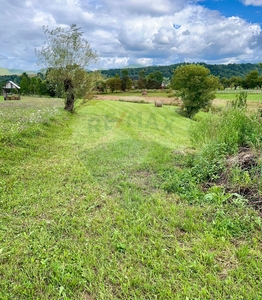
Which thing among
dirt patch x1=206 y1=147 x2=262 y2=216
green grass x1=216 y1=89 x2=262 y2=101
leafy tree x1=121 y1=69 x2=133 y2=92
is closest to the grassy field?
dirt patch x1=206 y1=147 x2=262 y2=216

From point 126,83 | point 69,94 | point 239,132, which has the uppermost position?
point 126,83

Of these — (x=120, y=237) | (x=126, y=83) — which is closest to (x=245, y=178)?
(x=120, y=237)

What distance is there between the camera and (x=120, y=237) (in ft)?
8.86

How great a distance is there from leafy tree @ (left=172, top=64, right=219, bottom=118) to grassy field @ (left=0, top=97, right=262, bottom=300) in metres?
18.1

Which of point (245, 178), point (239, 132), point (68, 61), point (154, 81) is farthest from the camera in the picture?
point (154, 81)

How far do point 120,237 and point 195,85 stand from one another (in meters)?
20.6

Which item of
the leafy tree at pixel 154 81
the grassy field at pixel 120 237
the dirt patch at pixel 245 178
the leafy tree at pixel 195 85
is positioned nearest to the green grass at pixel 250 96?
the leafy tree at pixel 195 85

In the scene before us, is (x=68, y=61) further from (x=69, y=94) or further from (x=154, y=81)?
(x=154, y=81)

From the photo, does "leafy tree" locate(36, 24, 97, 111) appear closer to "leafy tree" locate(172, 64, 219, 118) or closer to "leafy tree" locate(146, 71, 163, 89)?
"leafy tree" locate(172, 64, 219, 118)

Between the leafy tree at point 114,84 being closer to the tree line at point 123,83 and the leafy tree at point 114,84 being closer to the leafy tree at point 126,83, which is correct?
the tree line at point 123,83

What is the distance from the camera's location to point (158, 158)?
5734 millimetres

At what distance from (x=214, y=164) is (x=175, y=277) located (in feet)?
8.93

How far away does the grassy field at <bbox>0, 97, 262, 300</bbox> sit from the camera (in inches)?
80.3

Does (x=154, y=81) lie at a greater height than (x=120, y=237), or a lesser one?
greater
